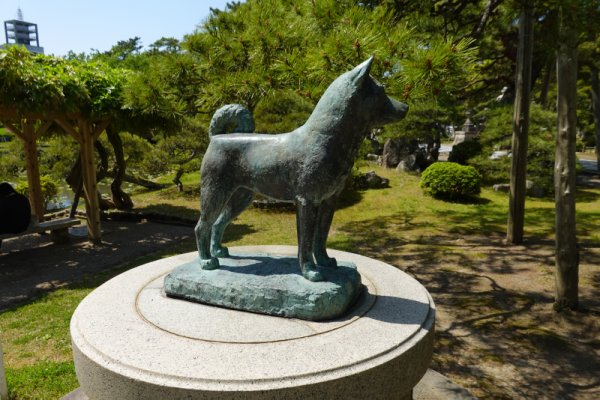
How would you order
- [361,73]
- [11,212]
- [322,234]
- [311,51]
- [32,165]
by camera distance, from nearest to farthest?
[361,73] → [322,234] → [311,51] → [11,212] → [32,165]

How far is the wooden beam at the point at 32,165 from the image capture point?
881 centimetres

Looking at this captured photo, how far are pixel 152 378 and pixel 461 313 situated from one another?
3666 mm

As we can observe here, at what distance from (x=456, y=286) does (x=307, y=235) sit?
11.8 feet

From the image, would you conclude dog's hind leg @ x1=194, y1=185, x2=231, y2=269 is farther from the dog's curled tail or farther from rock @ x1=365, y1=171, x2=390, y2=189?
rock @ x1=365, y1=171, x2=390, y2=189

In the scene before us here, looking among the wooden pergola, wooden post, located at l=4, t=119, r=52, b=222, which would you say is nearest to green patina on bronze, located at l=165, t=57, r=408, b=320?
the wooden pergola

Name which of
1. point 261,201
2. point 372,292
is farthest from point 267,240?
point 372,292

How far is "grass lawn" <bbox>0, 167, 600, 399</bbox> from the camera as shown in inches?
138

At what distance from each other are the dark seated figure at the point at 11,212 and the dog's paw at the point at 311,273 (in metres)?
6.72

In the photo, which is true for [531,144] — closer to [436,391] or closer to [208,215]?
[436,391]

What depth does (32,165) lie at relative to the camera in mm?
8852

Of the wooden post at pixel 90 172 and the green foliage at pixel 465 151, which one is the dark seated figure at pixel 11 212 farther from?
the green foliage at pixel 465 151

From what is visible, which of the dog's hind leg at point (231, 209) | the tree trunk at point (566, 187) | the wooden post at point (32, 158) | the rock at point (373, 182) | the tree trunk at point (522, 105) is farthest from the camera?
the rock at point (373, 182)

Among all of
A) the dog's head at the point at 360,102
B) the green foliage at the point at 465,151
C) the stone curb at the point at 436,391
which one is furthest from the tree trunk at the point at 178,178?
the dog's head at the point at 360,102

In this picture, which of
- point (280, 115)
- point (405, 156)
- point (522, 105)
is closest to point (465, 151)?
point (405, 156)
